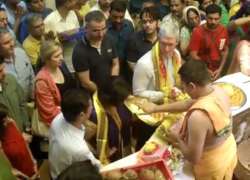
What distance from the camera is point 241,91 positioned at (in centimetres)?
335

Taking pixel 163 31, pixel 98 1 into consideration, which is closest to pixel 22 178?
pixel 163 31

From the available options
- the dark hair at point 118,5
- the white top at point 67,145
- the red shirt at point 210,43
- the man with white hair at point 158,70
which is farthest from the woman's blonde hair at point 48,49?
the red shirt at point 210,43

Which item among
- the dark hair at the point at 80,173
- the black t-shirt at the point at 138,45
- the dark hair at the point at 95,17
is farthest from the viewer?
the black t-shirt at the point at 138,45

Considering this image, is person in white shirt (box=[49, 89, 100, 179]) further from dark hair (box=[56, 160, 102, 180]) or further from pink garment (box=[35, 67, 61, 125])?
dark hair (box=[56, 160, 102, 180])

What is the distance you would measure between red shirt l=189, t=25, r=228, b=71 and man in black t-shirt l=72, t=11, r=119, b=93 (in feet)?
3.17

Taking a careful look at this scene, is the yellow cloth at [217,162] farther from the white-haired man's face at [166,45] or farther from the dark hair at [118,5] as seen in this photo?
the dark hair at [118,5]

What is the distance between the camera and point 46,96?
11.5ft

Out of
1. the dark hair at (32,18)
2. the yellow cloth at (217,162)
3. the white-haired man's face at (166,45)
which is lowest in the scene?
the yellow cloth at (217,162)

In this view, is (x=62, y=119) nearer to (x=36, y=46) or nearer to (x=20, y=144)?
(x=20, y=144)

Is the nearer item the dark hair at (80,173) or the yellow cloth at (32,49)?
the dark hair at (80,173)

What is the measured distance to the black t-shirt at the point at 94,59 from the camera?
3.86 meters

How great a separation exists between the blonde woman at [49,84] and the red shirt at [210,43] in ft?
4.91

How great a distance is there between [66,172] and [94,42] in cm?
218

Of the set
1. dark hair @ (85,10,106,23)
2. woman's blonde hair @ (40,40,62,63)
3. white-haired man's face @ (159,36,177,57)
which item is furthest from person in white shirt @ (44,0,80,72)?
white-haired man's face @ (159,36,177,57)
